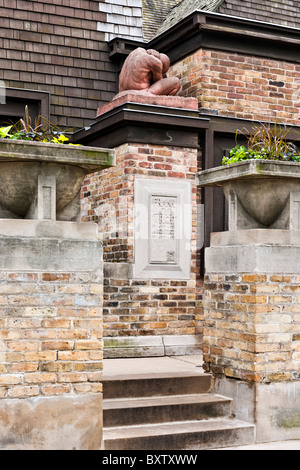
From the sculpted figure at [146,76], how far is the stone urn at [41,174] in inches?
128

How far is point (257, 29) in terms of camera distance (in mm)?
8430

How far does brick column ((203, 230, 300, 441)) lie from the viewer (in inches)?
202

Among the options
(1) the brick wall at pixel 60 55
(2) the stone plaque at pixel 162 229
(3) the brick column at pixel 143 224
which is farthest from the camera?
(1) the brick wall at pixel 60 55

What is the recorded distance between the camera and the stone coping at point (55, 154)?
4.39m

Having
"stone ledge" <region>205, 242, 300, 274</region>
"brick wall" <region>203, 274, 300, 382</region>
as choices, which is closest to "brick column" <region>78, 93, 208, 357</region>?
"brick wall" <region>203, 274, 300, 382</region>

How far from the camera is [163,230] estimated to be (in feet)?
23.7

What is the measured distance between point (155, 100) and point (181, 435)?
4.04 meters

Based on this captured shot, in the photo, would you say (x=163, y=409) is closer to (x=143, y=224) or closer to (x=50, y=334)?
(x=50, y=334)

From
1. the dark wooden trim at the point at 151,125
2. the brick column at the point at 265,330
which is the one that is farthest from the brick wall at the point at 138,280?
the brick column at the point at 265,330

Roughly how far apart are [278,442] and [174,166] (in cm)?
337

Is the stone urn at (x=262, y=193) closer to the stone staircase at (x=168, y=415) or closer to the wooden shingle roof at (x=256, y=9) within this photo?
the stone staircase at (x=168, y=415)

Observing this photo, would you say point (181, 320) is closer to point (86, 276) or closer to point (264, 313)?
point (264, 313)

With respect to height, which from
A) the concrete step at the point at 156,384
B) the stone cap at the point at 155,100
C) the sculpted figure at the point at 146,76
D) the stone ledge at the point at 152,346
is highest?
the sculpted figure at the point at 146,76

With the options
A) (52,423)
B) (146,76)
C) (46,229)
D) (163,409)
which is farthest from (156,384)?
(146,76)
